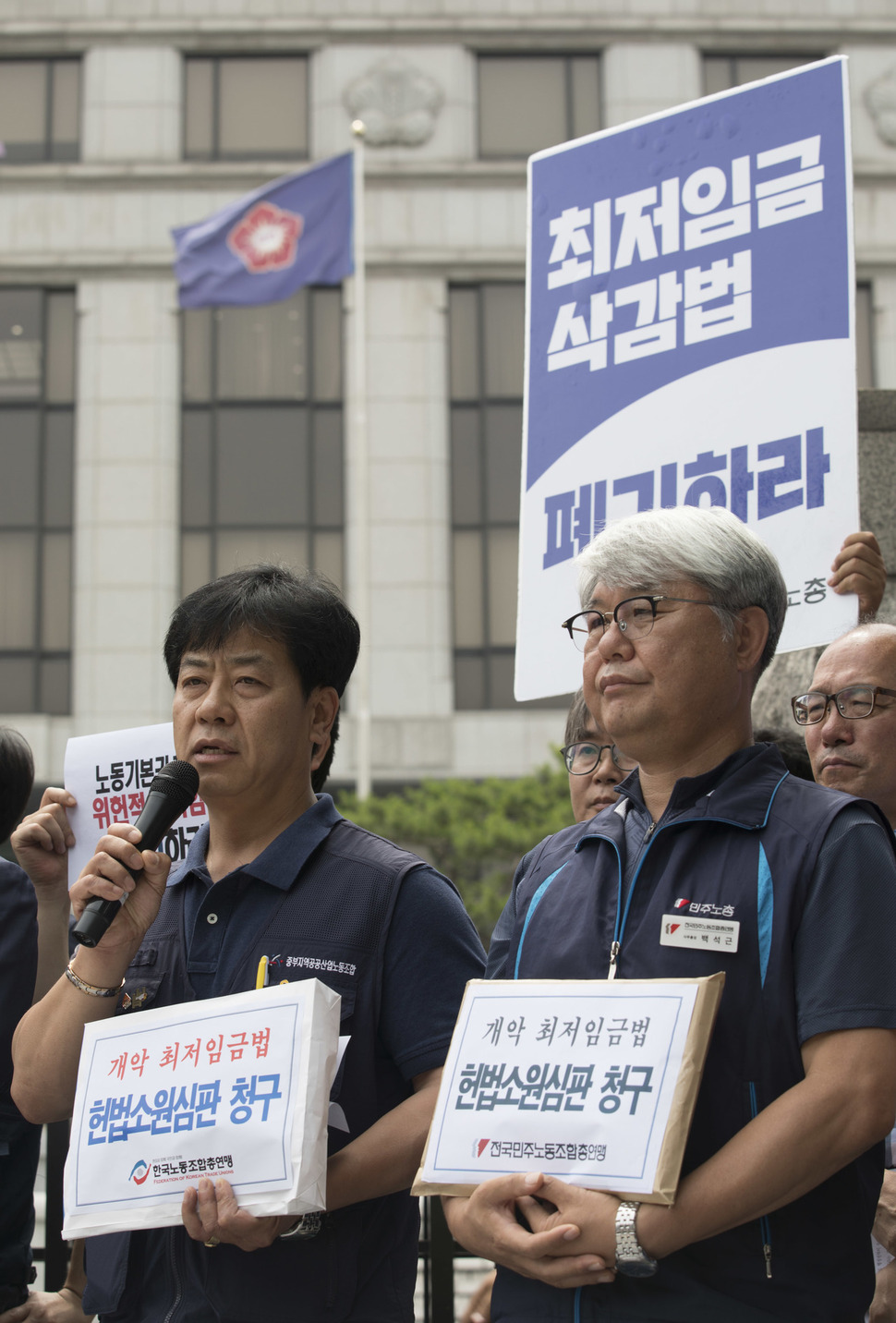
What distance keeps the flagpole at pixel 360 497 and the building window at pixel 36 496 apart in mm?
4578

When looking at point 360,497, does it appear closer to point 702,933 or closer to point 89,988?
point 89,988

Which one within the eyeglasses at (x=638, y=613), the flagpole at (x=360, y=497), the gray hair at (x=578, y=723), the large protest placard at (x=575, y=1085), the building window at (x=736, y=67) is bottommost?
the large protest placard at (x=575, y=1085)

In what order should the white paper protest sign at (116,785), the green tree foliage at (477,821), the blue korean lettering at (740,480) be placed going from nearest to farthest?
the white paper protest sign at (116,785) → the blue korean lettering at (740,480) → the green tree foliage at (477,821)

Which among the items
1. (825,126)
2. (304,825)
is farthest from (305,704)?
(825,126)

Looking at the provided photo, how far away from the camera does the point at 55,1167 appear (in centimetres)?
382

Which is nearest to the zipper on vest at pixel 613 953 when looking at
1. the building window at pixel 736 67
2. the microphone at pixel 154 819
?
the microphone at pixel 154 819

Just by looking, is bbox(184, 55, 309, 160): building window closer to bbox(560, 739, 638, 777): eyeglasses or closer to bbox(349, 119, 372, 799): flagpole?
bbox(349, 119, 372, 799): flagpole

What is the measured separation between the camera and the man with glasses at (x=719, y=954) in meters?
2.01

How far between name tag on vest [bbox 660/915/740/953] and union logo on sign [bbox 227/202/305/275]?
1599cm

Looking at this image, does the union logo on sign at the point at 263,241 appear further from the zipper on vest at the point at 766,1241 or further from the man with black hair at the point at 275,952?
the zipper on vest at the point at 766,1241

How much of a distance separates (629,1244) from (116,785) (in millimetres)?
1759

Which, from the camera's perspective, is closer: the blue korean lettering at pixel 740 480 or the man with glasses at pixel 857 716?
the man with glasses at pixel 857 716


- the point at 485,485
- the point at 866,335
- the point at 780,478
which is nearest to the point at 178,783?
the point at 780,478

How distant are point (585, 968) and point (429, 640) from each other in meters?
19.2
